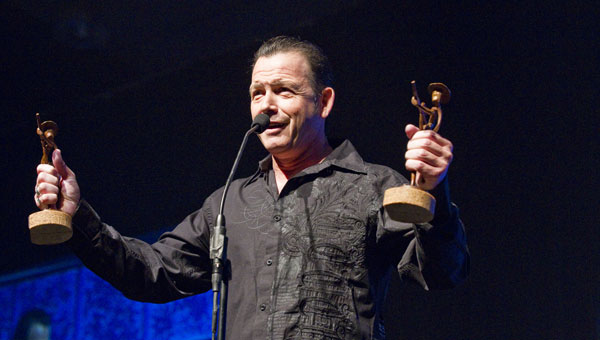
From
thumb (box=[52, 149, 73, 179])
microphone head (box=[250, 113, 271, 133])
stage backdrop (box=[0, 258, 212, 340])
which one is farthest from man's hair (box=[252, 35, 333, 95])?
stage backdrop (box=[0, 258, 212, 340])

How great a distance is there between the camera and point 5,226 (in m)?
→ 4.95

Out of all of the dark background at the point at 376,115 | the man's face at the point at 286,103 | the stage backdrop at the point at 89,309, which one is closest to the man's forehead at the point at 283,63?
the man's face at the point at 286,103

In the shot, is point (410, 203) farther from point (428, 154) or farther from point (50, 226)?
point (50, 226)

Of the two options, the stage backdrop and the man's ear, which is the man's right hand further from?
the stage backdrop

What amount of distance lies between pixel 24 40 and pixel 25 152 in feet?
3.20

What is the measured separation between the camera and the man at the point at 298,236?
5.68 feet

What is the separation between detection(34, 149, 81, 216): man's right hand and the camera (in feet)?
5.70

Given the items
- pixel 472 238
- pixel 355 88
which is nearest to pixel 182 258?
pixel 472 238

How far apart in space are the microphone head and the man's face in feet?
0.44

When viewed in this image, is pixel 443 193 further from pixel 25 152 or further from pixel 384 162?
pixel 25 152

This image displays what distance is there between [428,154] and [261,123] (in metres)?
0.62

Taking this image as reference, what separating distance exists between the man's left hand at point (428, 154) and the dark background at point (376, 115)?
138cm

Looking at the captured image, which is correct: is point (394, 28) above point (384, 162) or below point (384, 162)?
above

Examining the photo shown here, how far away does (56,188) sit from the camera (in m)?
1.75
